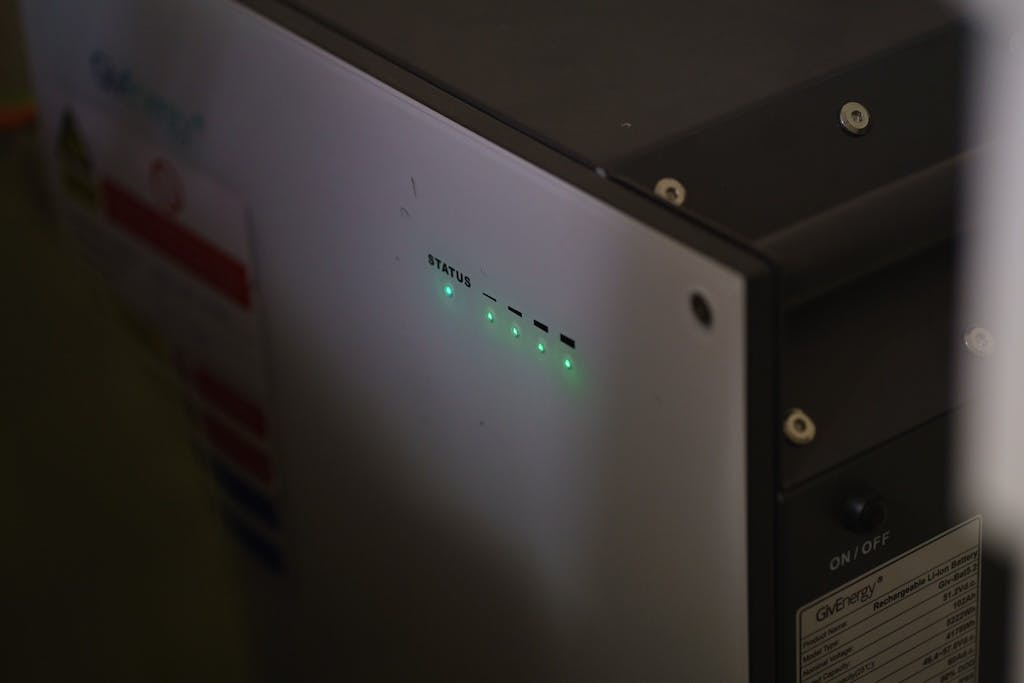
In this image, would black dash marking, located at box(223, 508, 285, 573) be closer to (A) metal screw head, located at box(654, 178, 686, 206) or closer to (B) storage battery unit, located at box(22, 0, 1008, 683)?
(B) storage battery unit, located at box(22, 0, 1008, 683)

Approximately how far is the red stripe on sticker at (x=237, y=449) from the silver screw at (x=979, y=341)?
0.33 metres

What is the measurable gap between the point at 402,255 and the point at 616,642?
0.16m

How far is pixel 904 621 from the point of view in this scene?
0.54 meters

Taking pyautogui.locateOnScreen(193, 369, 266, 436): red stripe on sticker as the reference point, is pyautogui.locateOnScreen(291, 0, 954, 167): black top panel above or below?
above

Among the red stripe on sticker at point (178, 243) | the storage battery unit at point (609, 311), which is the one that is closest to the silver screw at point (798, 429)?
the storage battery unit at point (609, 311)

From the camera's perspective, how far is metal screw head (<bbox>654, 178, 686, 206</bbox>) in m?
0.48

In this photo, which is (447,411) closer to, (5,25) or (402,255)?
(402,255)

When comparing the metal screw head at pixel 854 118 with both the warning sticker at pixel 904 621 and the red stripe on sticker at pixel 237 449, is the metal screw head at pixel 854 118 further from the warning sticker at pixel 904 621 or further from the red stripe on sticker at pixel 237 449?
the red stripe on sticker at pixel 237 449

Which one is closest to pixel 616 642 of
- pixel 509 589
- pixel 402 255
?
pixel 509 589

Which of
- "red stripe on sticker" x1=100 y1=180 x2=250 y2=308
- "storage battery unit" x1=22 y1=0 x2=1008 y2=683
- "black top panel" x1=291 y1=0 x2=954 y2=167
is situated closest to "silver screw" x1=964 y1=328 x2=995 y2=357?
"storage battery unit" x1=22 y1=0 x2=1008 y2=683

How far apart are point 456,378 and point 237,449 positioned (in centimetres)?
21

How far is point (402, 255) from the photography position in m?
0.56

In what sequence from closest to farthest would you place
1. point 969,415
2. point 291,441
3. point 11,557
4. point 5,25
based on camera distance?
point 11,557
point 969,415
point 291,441
point 5,25

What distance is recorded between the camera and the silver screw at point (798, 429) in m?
0.47
